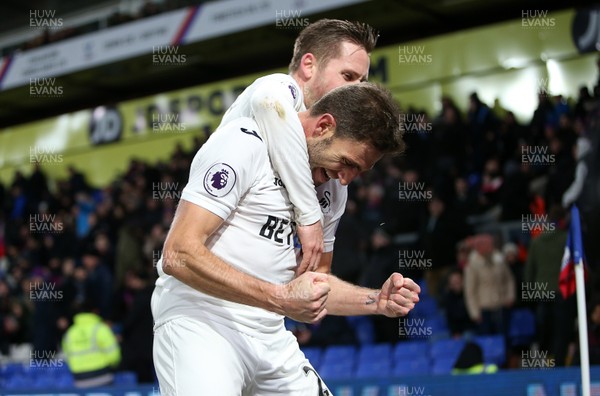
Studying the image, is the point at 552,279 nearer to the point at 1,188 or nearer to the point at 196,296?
the point at 196,296

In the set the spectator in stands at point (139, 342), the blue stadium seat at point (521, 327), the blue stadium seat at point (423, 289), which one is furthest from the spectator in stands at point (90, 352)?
the blue stadium seat at point (521, 327)

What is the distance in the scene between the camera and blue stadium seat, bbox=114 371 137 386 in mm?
11477

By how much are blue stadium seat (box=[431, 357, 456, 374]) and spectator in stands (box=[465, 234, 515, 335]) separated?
39.9 inches

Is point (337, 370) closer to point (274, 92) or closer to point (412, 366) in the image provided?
point (412, 366)

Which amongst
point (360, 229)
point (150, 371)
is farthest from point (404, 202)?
point (150, 371)

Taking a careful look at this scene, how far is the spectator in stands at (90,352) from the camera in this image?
11047 mm

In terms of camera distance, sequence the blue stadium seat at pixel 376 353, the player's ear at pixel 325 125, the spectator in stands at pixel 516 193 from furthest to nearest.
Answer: the spectator in stands at pixel 516 193, the blue stadium seat at pixel 376 353, the player's ear at pixel 325 125

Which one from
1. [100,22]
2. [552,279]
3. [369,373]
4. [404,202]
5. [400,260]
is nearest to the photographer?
[552,279]

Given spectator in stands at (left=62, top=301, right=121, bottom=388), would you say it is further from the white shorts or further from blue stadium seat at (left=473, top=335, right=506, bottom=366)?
the white shorts

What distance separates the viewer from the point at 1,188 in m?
21.2

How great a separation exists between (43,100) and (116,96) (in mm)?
2058

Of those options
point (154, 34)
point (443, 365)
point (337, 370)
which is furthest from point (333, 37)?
point (154, 34)

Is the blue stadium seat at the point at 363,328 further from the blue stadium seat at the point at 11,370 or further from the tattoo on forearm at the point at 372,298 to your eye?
the tattoo on forearm at the point at 372,298

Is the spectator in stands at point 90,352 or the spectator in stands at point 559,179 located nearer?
the spectator in stands at point 559,179
